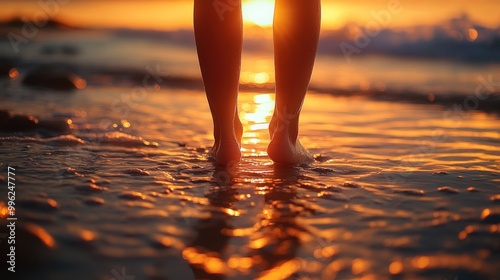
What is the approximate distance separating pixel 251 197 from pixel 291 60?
2.40ft

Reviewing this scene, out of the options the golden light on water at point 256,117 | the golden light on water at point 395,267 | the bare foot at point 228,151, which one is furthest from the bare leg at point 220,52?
the golden light on water at point 395,267

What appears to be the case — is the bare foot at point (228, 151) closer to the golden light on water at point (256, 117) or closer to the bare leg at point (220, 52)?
the bare leg at point (220, 52)

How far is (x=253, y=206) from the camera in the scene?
1948 millimetres

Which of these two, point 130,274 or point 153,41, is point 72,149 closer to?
point 130,274

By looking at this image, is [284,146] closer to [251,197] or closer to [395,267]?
[251,197]

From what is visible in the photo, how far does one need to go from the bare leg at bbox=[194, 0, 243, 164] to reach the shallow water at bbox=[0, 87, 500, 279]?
1.06 feet

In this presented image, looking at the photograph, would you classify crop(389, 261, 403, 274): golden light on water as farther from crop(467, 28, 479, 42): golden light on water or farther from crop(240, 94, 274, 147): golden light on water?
crop(467, 28, 479, 42): golden light on water

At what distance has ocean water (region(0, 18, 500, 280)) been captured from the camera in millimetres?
1463

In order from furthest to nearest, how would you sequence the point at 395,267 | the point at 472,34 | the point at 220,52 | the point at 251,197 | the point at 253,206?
the point at 472,34
the point at 220,52
the point at 251,197
the point at 253,206
the point at 395,267

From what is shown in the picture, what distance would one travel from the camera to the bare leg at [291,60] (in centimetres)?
240

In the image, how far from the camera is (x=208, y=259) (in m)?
1.48

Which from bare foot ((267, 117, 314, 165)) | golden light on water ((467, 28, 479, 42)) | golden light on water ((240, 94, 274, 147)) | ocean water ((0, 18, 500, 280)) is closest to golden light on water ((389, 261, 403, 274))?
ocean water ((0, 18, 500, 280))

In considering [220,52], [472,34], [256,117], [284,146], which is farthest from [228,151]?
[472,34]

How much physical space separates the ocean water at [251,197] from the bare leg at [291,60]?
0.14m
